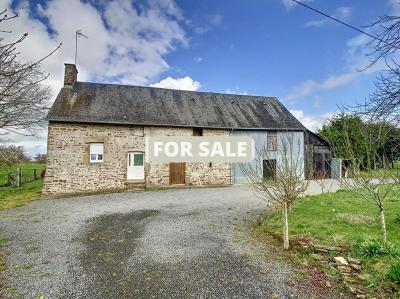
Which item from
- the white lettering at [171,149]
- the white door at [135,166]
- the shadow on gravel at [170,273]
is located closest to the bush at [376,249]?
the shadow on gravel at [170,273]

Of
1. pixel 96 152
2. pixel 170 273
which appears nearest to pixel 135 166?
pixel 96 152

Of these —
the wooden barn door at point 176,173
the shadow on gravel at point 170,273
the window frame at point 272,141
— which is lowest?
the shadow on gravel at point 170,273

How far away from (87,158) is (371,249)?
13.9m

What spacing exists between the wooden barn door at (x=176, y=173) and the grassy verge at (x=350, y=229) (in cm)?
826

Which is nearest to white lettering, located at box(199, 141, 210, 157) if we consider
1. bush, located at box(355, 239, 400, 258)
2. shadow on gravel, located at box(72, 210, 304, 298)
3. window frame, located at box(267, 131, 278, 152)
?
window frame, located at box(267, 131, 278, 152)

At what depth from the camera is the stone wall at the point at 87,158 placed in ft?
47.2

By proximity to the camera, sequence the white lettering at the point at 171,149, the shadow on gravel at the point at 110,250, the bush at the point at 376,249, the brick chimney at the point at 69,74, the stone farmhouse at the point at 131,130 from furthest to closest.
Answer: the brick chimney at the point at 69,74
the white lettering at the point at 171,149
the stone farmhouse at the point at 131,130
the bush at the point at 376,249
the shadow on gravel at the point at 110,250

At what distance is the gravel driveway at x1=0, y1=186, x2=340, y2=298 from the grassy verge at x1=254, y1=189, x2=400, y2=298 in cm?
106

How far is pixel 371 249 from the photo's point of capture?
5.07 metres

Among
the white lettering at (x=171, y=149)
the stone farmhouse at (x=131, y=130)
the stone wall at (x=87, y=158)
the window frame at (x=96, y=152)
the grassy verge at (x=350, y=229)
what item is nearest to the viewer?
the grassy verge at (x=350, y=229)

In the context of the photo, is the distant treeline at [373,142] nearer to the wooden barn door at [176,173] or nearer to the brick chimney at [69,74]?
the wooden barn door at [176,173]

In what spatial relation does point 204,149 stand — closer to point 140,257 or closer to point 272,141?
point 272,141

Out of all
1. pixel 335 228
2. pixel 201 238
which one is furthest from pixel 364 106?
pixel 201 238

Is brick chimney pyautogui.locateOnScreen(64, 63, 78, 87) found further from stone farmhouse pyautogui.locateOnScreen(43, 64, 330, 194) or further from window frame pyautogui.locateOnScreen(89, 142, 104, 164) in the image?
window frame pyautogui.locateOnScreen(89, 142, 104, 164)
